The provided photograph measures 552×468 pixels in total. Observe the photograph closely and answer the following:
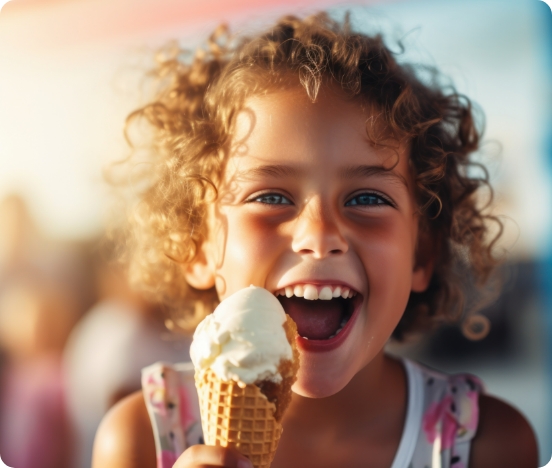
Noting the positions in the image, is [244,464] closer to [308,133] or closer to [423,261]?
[308,133]

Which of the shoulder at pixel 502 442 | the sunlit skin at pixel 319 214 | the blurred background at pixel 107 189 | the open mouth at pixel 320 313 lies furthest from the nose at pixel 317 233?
the shoulder at pixel 502 442

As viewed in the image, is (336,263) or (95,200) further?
(95,200)

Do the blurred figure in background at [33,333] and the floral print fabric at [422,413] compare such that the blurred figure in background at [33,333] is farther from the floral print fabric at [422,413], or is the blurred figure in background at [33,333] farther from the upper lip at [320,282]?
the upper lip at [320,282]

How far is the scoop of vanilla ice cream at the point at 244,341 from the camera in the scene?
2.82 feet

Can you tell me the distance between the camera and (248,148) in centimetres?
111

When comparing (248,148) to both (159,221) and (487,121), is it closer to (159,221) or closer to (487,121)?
(159,221)

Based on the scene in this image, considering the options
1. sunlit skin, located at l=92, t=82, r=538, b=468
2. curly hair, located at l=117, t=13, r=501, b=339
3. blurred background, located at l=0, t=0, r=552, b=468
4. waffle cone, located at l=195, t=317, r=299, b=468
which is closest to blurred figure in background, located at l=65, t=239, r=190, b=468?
blurred background, located at l=0, t=0, r=552, b=468

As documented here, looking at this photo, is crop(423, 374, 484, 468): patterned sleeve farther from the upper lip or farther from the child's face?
the upper lip

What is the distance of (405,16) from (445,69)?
0.55ft

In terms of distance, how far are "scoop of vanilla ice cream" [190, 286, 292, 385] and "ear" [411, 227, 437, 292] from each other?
53 cm

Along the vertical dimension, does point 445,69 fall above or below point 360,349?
above

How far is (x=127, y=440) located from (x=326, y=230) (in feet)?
2.28

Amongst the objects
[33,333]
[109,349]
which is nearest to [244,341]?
[109,349]

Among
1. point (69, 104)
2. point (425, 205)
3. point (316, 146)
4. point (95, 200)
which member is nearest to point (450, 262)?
point (425, 205)
